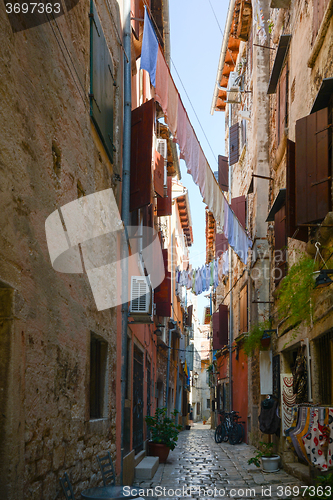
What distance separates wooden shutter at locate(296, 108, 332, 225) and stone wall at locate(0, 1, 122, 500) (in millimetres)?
2972

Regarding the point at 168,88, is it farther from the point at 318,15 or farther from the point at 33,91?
the point at 33,91

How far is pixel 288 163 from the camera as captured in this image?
766 centimetres

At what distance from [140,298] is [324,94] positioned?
4.02 meters

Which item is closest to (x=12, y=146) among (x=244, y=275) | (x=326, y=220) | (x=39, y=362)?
(x=39, y=362)

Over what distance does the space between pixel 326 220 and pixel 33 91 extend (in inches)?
155

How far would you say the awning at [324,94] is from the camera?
6.44 meters

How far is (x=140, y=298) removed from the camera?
26.9 feet

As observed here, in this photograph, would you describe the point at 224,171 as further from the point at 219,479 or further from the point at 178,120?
the point at 219,479

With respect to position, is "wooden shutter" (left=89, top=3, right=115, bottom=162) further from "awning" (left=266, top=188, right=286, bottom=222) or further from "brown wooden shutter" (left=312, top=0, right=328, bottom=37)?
"awning" (left=266, top=188, right=286, bottom=222)

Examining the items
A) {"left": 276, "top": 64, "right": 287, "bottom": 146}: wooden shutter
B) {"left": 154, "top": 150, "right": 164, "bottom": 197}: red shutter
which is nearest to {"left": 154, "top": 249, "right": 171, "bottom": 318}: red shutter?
{"left": 154, "top": 150, "right": 164, "bottom": 197}: red shutter

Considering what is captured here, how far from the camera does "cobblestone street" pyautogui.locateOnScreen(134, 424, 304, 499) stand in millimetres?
7473

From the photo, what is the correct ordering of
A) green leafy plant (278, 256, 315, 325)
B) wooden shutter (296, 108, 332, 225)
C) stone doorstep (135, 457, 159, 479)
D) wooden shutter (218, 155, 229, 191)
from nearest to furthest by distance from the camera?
wooden shutter (296, 108, 332, 225) < green leafy plant (278, 256, 315, 325) < stone doorstep (135, 457, 159, 479) < wooden shutter (218, 155, 229, 191)

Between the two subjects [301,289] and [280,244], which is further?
[280,244]

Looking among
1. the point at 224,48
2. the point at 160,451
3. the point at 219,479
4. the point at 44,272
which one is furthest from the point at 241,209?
the point at 44,272
